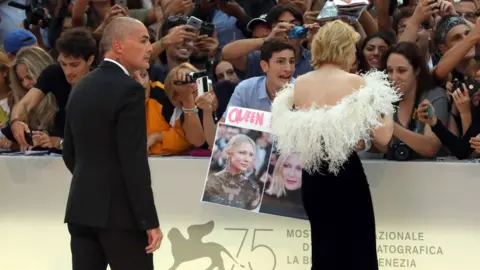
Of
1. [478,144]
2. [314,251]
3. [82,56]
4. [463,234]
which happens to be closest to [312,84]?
[314,251]

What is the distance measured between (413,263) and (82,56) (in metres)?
2.61

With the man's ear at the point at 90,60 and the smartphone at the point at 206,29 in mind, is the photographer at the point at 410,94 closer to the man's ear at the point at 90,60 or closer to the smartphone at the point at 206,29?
the smartphone at the point at 206,29

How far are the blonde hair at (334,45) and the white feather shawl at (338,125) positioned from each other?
190mm

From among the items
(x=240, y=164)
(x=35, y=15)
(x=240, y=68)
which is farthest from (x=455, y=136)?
(x=35, y=15)

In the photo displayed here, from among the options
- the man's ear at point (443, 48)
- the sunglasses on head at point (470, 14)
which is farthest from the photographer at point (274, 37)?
the sunglasses on head at point (470, 14)

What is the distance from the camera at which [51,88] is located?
557 centimetres

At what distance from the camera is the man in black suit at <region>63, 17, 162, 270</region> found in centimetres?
352

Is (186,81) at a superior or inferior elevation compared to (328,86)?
superior

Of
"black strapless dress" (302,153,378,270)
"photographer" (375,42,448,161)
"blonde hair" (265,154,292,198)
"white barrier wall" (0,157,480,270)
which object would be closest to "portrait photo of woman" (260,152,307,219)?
"blonde hair" (265,154,292,198)

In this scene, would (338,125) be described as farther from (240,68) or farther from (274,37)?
(240,68)

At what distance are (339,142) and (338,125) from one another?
3.5 inches

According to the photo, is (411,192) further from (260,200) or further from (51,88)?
(51,88)

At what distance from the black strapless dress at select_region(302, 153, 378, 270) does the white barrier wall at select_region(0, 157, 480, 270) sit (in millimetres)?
790

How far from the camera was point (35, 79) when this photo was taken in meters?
5.88
